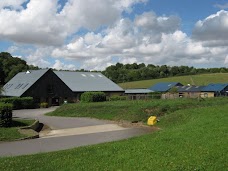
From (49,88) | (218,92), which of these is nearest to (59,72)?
(49,88)

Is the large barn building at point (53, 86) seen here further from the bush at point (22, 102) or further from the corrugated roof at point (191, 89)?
the corrugated roof at point (191, 89)

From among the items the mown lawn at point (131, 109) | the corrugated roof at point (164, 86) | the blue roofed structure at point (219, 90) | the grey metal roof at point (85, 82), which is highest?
the grey metal roof at point (85, 82)

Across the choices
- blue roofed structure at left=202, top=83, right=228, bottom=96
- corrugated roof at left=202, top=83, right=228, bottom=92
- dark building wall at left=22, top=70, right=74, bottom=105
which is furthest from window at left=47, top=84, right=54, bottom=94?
corrugated roof at left=202, top=83, right=228, bottom=92

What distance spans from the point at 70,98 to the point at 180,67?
280 ft

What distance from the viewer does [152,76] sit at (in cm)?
13175

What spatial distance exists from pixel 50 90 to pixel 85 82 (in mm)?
8950

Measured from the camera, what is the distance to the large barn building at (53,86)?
61.5m

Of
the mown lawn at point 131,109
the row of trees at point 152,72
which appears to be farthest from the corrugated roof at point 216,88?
the row of trees at point 152,72

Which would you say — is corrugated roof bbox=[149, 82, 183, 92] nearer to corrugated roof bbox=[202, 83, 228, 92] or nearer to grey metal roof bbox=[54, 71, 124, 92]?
corrugated roof bbox=[202, 83, 228, 92]

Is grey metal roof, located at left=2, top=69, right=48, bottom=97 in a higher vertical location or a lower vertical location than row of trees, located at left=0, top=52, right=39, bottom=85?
lower

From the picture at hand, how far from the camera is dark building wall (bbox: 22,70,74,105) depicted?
2419 inches

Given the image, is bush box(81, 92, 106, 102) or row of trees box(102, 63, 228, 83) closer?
bush box(81, 92, 106, 102)

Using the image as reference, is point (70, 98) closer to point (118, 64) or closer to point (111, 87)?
point (111, 87)

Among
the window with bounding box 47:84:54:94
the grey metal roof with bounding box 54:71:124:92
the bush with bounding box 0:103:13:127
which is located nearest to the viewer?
the bush with bounding box 0:103:13:127
